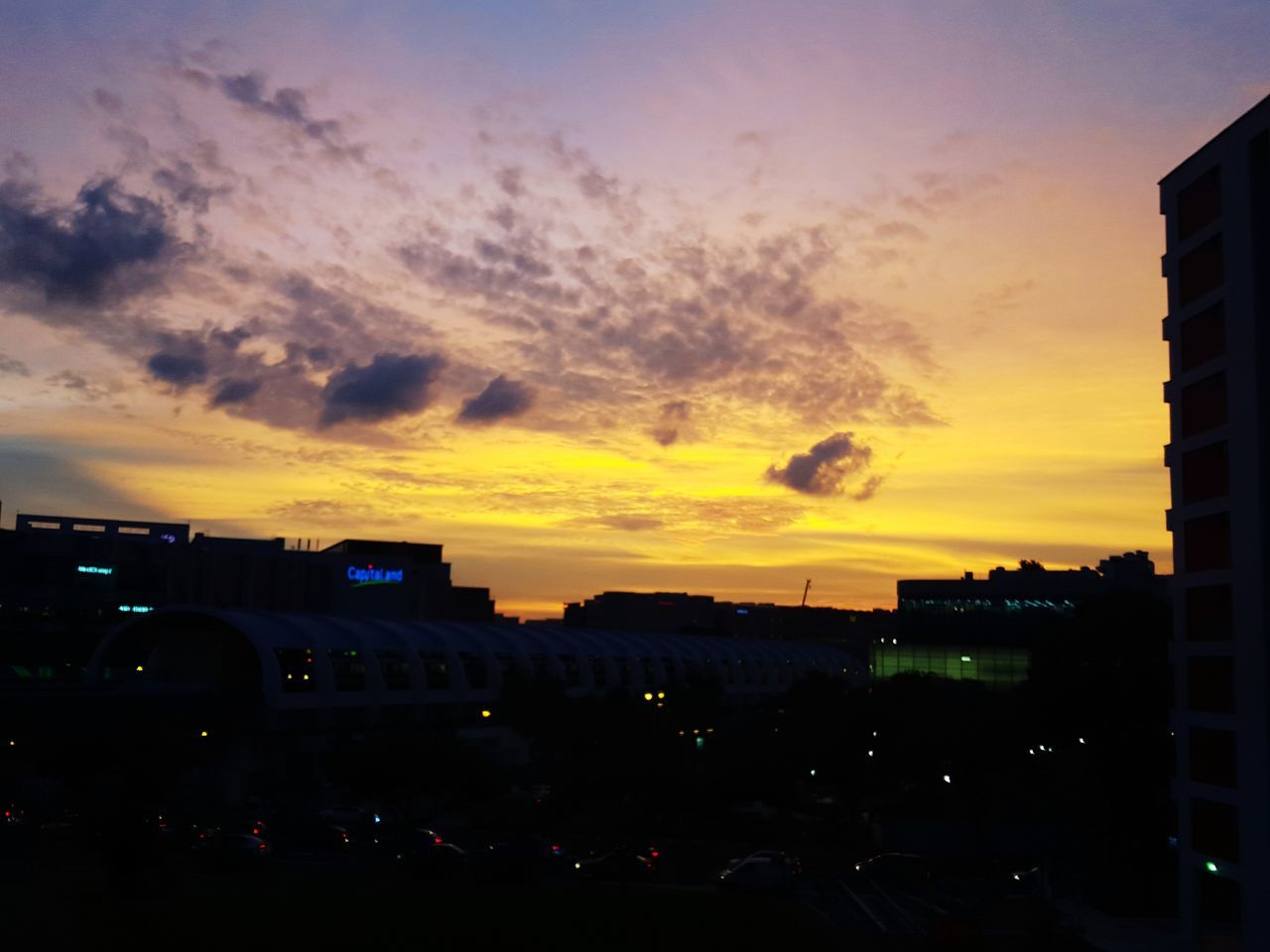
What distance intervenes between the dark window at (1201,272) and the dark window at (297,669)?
5963cm

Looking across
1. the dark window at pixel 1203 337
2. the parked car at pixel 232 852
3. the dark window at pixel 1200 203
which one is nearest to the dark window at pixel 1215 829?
the dark window at pixel 1203 337

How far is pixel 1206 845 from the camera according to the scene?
4228 cm

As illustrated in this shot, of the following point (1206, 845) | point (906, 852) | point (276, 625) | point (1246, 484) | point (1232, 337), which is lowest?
point (906, 852)

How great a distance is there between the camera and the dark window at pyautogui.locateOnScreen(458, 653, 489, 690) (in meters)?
98.2

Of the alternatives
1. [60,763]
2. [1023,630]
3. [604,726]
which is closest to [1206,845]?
[604,726]

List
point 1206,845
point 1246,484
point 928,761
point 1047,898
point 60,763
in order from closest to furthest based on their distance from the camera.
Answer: point 1246,484 < point 1206,845 < point 1047,898 < point 60,763 < point 928,761

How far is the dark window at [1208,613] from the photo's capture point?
135ft

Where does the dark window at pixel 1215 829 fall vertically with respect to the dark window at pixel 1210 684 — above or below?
below

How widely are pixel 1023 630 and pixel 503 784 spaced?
279ft

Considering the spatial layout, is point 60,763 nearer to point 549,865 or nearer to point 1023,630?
point 549,865

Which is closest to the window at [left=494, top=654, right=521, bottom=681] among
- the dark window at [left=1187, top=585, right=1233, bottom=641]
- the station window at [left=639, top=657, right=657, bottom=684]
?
the station window at [left=639, top=657, right=657, bottom=684]

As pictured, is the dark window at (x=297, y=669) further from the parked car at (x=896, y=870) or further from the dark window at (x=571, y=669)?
the parked car at (x=896, y=870)

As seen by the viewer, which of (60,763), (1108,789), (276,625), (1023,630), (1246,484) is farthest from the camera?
(1023,630)

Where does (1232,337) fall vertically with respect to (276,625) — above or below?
above
